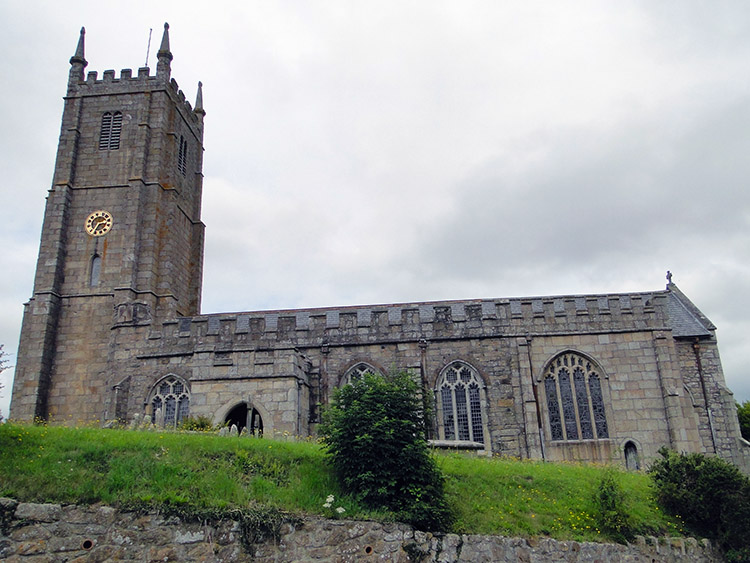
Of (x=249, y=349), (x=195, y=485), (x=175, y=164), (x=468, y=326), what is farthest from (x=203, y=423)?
(x=175, y=164)

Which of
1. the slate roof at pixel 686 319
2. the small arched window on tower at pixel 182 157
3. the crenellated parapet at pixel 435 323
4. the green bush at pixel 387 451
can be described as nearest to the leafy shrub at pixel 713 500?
the green bush at pixel 387 451

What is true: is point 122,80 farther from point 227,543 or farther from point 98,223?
point 227,543

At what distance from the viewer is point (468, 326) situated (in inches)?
1001

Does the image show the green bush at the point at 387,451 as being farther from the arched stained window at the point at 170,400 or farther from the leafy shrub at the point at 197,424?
the arched stained window at the point at 170,400

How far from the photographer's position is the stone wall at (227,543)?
11.8 m

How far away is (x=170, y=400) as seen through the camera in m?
25.3

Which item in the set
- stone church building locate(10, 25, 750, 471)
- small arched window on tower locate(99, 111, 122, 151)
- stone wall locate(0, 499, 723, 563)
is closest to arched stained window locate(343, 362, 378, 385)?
stone church building locate(10, 25, 750, 471)

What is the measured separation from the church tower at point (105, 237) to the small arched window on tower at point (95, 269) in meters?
0.05

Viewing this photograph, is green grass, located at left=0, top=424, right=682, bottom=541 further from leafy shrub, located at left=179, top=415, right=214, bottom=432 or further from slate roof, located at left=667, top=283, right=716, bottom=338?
slate roof, located at left=667, top=283, right=716, bottom=338

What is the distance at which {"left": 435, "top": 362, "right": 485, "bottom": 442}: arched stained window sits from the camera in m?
24.4

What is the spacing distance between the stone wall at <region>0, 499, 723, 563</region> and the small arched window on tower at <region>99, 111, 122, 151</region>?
24.1 meters

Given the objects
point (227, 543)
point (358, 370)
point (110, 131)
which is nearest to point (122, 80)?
point (110, 131)

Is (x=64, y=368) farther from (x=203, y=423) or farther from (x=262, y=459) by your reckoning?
(x=262, y=459)

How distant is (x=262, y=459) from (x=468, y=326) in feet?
40.3
